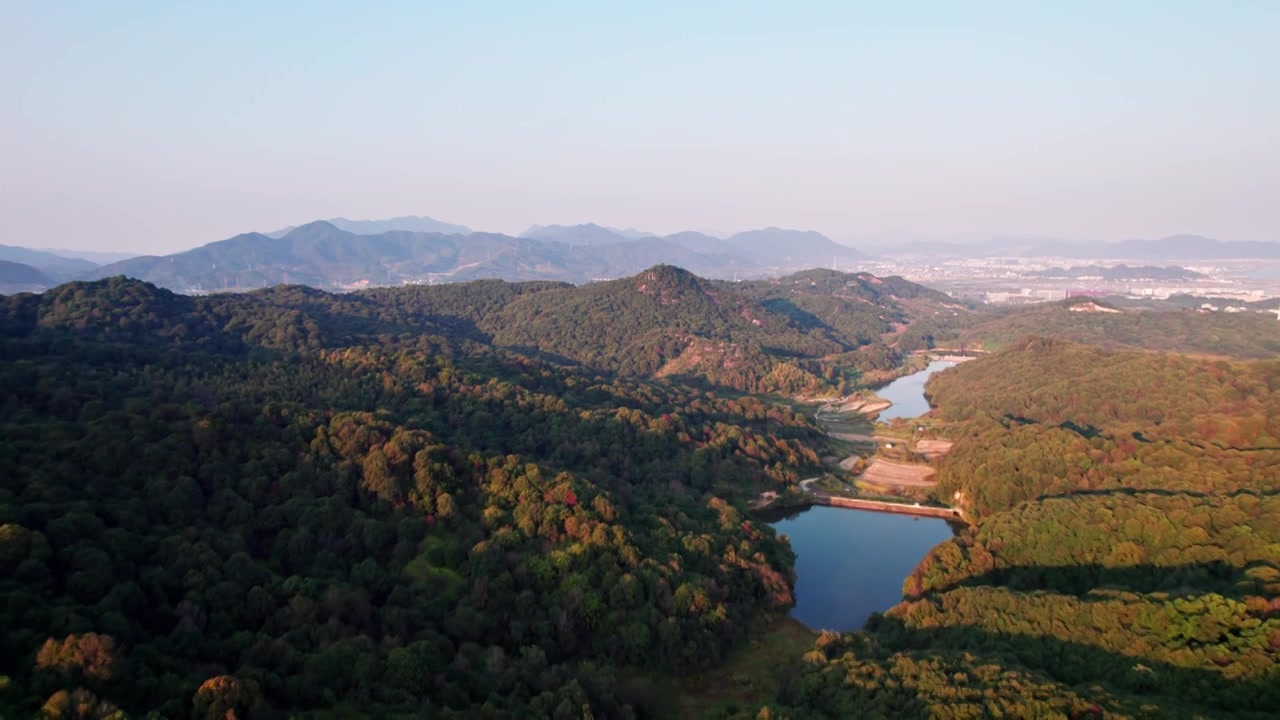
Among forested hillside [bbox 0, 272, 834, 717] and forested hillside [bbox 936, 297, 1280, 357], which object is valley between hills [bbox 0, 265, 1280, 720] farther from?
forested hillside [bbox 936, 297, 1280, 357]

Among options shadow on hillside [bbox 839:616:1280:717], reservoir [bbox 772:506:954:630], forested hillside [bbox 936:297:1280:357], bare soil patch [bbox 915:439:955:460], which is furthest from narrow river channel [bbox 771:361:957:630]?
forested hillside [bbox 936:297:1280:357]

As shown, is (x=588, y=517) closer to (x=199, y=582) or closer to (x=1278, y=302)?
(x=199, y=582)

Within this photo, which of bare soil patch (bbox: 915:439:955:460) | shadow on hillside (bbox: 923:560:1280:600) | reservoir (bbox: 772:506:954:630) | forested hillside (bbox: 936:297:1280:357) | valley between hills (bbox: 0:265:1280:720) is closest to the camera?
valley between hills (bbox: 0:265:1280:720)

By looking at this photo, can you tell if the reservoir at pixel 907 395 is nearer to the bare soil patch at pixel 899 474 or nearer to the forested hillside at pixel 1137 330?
the forested hillside at pixel 1137 330

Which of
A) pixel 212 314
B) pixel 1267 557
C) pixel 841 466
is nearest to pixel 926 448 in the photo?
pixel 841 466

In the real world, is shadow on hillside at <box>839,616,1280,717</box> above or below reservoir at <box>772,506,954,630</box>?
above

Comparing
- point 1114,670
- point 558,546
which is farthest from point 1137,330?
point 558,546
